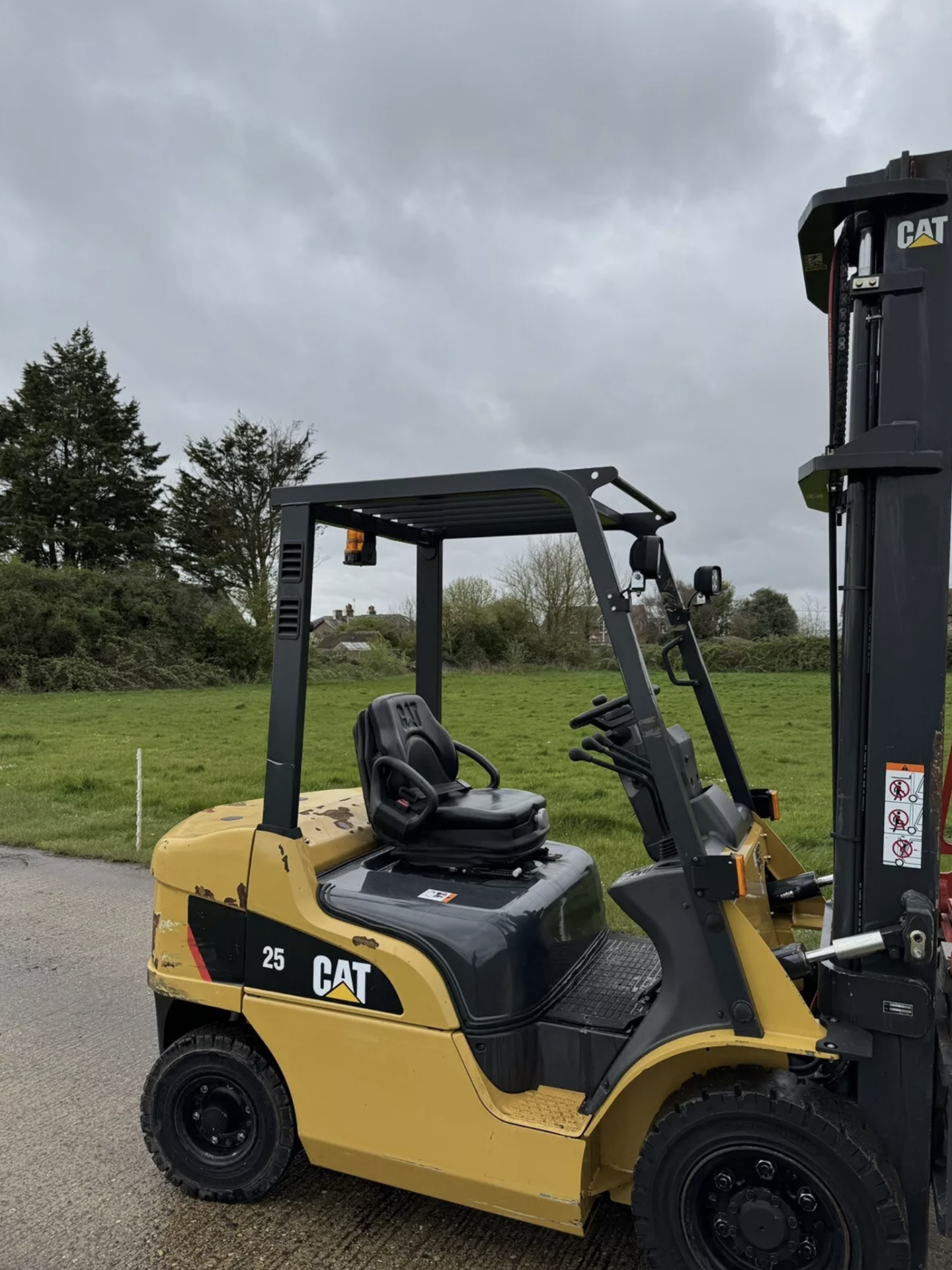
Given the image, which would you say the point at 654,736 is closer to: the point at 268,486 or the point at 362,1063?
the point at 362,1063

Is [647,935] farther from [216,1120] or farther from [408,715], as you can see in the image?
[216,1120]

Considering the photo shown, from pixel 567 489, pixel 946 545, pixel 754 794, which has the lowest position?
pixel 754 794

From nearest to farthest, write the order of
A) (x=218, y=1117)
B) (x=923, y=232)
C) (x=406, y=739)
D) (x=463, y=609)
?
(x=923, y=232), (x=218, y=1117), (x=406, y=739), (x=463, y=609)

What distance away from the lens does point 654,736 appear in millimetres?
2809

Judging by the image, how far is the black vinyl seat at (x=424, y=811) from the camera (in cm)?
363

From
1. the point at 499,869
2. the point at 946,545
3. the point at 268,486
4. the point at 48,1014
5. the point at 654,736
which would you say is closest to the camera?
the point at 946,545

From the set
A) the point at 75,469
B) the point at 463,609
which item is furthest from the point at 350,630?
the point at 75,469

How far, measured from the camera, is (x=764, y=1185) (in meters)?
2.68

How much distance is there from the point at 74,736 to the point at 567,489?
51.3 feet

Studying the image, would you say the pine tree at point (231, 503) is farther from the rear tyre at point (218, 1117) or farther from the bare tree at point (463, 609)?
the rear tyre at point (218, 1117)

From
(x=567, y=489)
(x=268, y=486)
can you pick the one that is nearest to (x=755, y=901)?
(x=567, y=489)

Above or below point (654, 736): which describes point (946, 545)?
above

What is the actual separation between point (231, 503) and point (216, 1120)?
35206mm

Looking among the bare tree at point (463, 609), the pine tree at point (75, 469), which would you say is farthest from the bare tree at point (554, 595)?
the pine tree at point (75, 469)
